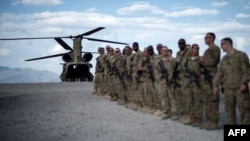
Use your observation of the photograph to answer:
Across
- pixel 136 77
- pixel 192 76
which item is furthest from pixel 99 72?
pixel 192 76

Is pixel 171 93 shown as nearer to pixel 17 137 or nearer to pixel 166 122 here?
pixel 166 122

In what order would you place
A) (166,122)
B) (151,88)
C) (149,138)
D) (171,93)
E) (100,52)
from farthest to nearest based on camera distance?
(100,52)
(151,88)
(171,93)
(166,122)
(149,138)

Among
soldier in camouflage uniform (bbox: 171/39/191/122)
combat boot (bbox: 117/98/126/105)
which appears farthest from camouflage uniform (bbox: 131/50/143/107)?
soldier in camouflage uniform (bbox: 171/39/191/122)

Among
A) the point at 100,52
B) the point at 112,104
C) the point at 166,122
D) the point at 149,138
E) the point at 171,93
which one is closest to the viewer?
the point at 149,138

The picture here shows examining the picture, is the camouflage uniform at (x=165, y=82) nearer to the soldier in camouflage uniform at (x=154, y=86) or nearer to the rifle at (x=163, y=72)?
the rifle at (x=163, y=72)

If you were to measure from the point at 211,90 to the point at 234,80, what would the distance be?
0.92 meters

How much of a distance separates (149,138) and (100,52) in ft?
27.8

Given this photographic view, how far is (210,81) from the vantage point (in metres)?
7.92

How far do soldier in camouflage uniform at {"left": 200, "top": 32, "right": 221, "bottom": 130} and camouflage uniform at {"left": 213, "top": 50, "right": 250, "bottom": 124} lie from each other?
0.55 m

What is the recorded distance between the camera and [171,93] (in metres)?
9.55

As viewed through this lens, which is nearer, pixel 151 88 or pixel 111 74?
pixel 151 88

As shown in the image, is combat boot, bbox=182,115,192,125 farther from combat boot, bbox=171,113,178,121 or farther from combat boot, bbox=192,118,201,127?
combat boot, bbox=171,113,178,121

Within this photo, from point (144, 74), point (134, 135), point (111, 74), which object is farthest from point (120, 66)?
point (134, 135)

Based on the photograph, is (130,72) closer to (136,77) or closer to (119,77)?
(136,77)
